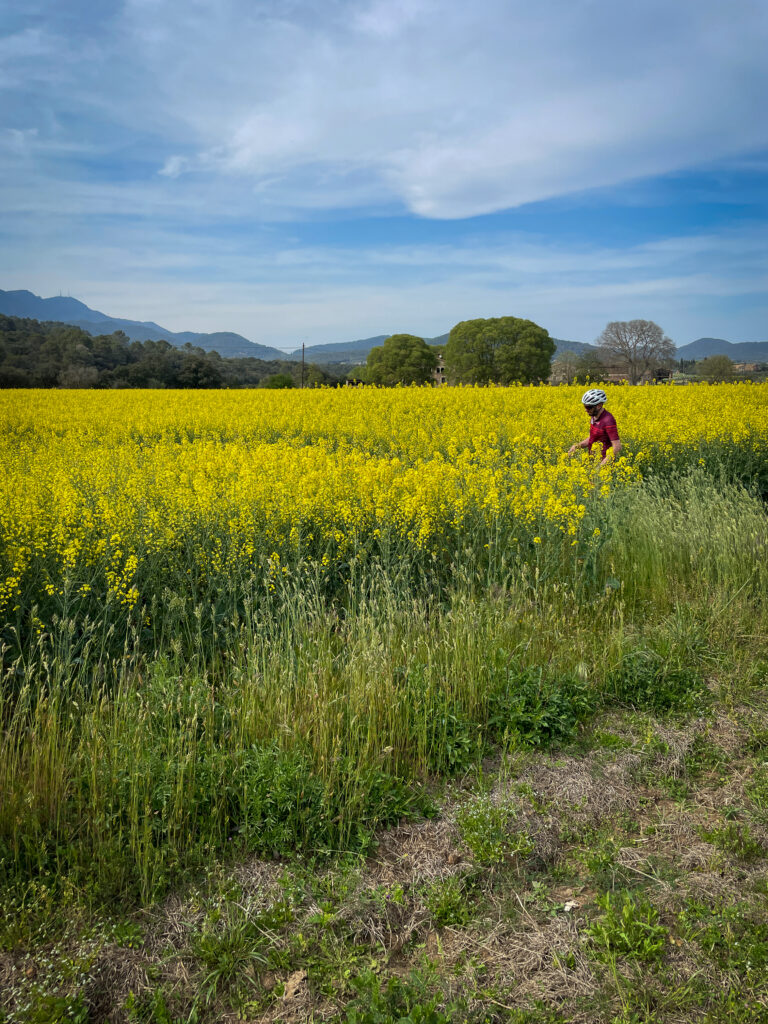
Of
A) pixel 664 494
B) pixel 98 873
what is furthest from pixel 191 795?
pixel 664 494

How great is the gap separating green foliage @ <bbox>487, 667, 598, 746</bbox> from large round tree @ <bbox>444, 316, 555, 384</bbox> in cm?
6072

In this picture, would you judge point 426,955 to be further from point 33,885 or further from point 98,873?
point 33,885

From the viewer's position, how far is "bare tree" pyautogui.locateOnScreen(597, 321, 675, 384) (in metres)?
55.8

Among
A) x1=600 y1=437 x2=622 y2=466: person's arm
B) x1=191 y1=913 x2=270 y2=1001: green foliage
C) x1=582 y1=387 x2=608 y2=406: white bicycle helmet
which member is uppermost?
x1=582 y1=387 x2=608 y2=406: white bicycle helmet

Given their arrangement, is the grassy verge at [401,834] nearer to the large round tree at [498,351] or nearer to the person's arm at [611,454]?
the person's arm at [611,454]

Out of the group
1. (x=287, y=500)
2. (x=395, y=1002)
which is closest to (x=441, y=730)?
(x=395, y=1002)

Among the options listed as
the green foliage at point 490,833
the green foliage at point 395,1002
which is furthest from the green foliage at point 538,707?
the green foliage at point 395,1002

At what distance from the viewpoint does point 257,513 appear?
6652 mm

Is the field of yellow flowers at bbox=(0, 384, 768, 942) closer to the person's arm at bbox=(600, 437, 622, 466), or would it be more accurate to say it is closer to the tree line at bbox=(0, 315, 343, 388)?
the person's arm at bbox=(600, 437, 622, 466)

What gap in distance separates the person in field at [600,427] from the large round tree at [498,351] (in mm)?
55352

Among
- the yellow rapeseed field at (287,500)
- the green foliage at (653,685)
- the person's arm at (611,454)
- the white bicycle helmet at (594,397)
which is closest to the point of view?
the green foliage at (653,685)

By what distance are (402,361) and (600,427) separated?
204ft

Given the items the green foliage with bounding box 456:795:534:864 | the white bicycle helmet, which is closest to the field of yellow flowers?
the green foliage with bounding box 456:795:534:864

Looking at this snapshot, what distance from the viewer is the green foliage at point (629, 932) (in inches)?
101
